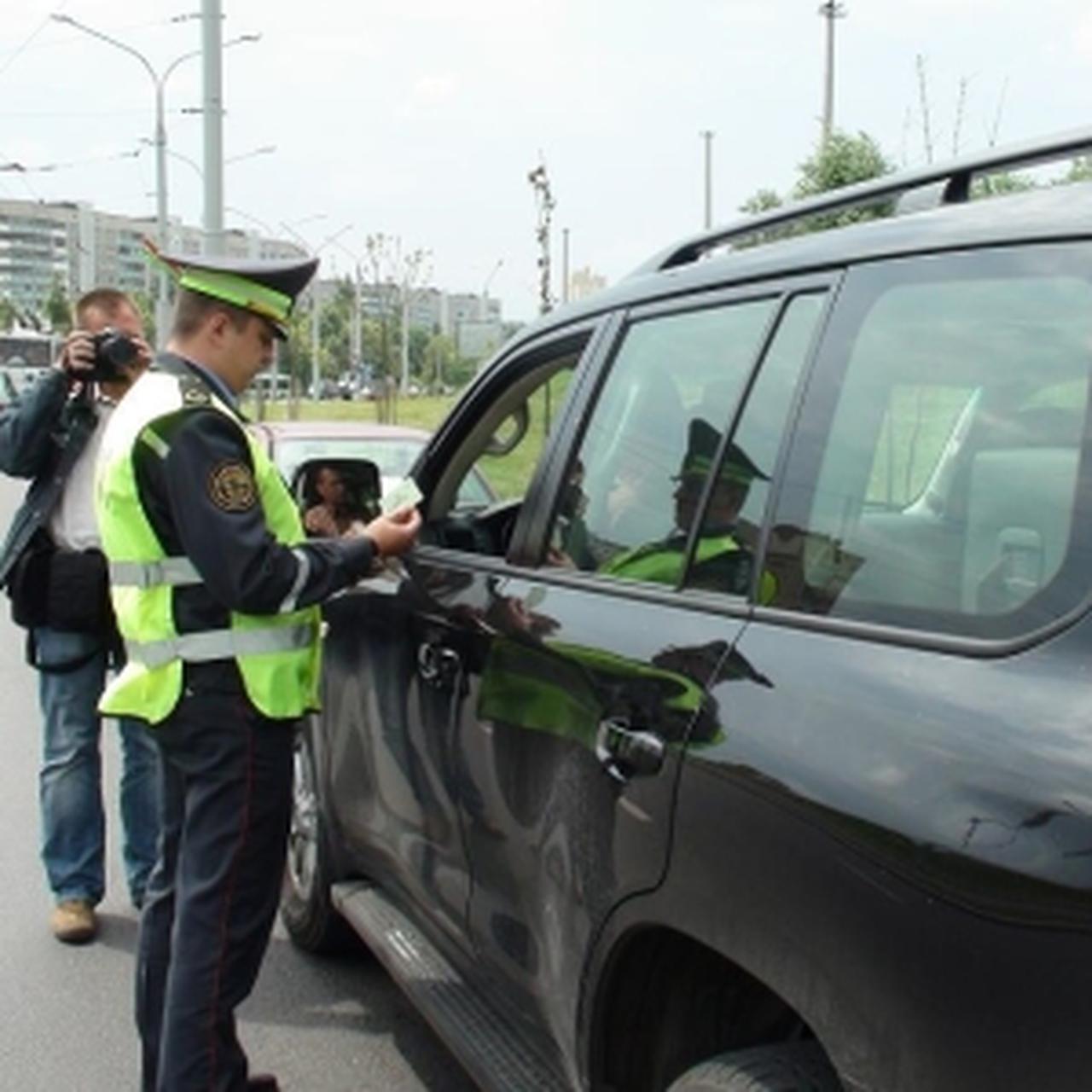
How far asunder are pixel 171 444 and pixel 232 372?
0.32 metres

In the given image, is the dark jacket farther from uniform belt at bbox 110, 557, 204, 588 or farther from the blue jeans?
uniform belt at bbox 110, 557, 204, 588

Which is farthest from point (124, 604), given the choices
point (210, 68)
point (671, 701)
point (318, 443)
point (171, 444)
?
point (210, 68)

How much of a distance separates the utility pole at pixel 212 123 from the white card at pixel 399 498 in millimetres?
11992

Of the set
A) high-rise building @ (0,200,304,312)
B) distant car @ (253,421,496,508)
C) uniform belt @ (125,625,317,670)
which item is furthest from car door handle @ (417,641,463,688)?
high-rise building @ (0,200,304,312)

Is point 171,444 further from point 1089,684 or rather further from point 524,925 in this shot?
point 1089,684

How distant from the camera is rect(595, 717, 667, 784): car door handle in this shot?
1.97 m

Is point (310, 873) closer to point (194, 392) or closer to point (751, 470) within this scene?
point (194, 392)

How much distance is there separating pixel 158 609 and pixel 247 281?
71cm

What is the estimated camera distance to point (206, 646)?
2.73m

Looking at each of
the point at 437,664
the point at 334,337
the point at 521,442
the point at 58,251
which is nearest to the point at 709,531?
the point at 437,664

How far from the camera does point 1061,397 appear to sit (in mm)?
1605

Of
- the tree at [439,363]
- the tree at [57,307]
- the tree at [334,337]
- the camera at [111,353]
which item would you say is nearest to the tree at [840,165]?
the camera at [111,353]

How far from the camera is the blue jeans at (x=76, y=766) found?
4.18 metres

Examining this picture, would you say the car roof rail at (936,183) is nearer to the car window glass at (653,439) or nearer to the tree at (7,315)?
the car window glass at (653,439)
